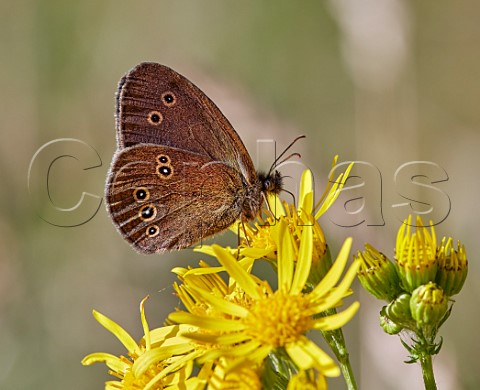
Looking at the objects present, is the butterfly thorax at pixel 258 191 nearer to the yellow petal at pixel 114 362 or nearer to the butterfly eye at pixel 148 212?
the butterfly eye at pixel 148 212

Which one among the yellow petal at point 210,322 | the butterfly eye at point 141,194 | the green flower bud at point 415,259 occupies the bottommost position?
the yellow petal at point 210,322

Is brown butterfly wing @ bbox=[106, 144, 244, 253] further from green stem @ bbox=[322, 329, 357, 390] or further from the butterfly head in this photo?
green stem @ bbox=[322, 329, 357, 390]

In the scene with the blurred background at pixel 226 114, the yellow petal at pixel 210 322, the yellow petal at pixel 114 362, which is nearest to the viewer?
the yellow petal at pixel 210 322

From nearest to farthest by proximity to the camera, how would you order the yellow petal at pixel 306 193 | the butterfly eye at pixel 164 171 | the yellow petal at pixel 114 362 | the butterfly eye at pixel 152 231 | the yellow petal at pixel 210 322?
1. the yellow petal at pixel 210 322
2. the yellow petal at pixel 114 362
3. the yellow petal at pixel 306 193
4. the butterfly eye at pixel 152 231
5. the butterfly eye at pixel 164 171

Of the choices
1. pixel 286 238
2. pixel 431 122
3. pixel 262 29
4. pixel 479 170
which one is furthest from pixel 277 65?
pixel 286 238

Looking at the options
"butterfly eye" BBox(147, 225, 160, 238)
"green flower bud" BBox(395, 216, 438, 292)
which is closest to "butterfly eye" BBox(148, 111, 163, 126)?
"butterfly eye" BBox(147, 225, 160, 238)

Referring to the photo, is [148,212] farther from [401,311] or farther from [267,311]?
[401,311]

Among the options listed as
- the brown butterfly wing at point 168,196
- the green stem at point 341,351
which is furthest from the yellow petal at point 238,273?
the brown butterfly wing at point 168,196
